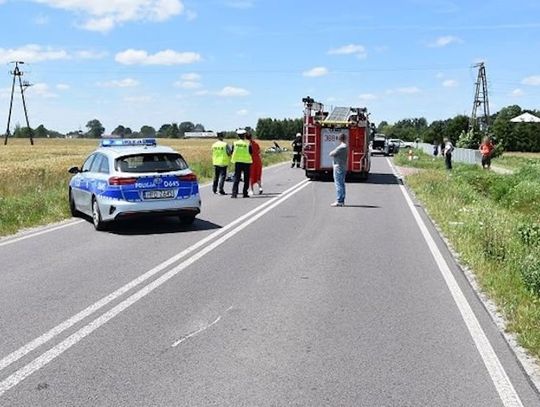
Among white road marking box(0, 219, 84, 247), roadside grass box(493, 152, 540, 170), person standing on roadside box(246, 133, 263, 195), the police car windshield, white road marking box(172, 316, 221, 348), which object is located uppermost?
the police car windshield

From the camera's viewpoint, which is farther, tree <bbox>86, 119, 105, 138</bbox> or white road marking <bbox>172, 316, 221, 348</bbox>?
tree <bbox>86, 119, 105, 138</bbox>

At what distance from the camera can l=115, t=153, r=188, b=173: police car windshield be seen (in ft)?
39.2

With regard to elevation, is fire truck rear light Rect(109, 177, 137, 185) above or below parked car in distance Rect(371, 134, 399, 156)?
above

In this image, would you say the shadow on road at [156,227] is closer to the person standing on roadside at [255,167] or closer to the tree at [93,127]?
the person standing on roadside at [255,167]

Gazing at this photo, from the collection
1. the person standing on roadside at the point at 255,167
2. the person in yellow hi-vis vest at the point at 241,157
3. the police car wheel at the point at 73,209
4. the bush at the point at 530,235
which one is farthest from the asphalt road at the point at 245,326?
the person standing on roadside at the point at 255,167

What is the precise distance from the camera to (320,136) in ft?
85.1

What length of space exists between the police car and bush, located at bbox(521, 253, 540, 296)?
637 cm

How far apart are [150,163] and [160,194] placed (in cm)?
64

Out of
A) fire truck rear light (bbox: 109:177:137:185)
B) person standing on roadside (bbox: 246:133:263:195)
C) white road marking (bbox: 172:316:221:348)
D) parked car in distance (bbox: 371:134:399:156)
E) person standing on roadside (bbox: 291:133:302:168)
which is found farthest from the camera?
parked car in distance (bbox: 371:134:399:156)

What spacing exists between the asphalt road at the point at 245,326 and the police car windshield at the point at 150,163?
1.45 metres

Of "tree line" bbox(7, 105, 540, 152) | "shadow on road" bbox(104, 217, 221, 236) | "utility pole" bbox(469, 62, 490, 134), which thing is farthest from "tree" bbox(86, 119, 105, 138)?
"shadow on road" bbox(104, 217, 221, 236)

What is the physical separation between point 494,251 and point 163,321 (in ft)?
17.0

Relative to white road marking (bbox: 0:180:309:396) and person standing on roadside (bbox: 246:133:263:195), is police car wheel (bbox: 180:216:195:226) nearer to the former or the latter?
white road marking (bbox: 0:180:309:396)

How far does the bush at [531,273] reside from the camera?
709cm
